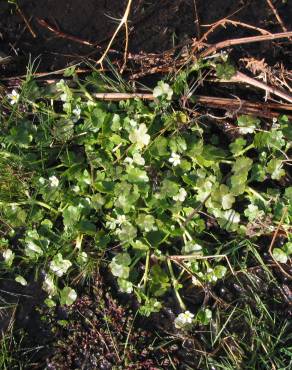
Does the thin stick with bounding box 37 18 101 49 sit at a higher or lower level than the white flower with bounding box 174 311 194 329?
higher

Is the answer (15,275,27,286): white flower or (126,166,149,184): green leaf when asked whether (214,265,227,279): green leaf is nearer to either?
(126,166,149,184): green leaf

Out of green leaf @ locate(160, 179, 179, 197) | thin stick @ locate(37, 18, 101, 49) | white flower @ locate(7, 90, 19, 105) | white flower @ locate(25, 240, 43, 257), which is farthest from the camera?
thin stick @ locate(37, 18, 101, 49)

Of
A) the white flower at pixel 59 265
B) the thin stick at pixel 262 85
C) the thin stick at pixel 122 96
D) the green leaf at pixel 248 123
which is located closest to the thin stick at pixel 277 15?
the thin stick at pixel 262 85

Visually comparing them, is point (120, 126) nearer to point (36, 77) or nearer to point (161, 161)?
point (161, 161)

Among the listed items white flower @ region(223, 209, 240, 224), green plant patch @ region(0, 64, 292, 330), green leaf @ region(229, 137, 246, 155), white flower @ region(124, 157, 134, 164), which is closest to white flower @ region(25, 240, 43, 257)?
green plant patch @ region(0, 64, 292, 330)

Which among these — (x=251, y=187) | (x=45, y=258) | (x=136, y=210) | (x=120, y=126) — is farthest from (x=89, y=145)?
(x=251, y=187)

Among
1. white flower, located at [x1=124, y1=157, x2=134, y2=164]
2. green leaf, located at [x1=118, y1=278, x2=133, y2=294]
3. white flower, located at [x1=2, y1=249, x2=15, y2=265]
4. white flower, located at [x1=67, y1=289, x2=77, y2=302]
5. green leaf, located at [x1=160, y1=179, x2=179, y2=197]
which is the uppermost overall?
white flower, located at [x1=124, y1=157, x2=134, y2=164]

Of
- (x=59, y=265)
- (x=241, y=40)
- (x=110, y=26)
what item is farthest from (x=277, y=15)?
(x=59, y=265)

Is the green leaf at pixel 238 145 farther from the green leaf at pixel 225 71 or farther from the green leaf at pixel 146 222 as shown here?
the green leaf at pixel 146 222
